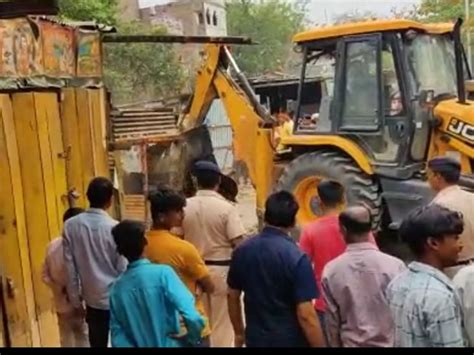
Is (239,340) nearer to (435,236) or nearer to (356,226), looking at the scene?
(356,226)

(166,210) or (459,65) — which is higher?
(459,65)

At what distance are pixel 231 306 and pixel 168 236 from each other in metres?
0.55

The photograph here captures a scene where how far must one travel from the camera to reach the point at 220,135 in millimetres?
19688

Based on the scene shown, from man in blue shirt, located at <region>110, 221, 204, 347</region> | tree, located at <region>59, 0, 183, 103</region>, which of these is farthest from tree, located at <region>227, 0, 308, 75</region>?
man in blue shirt, located at <region>110, 221, 204, 347</region>

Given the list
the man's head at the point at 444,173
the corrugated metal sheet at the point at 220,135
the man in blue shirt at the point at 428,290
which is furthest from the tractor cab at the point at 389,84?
the corrugated metal sheet at the point at 220,135

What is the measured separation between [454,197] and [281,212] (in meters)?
1.61

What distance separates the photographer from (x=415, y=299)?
10.6 ft

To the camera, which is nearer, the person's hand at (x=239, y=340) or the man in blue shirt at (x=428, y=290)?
the man in blue shirt at (x=428, y=290)

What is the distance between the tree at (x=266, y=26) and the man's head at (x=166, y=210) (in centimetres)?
3677

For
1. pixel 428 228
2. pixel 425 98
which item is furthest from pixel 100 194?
pixel 425 98

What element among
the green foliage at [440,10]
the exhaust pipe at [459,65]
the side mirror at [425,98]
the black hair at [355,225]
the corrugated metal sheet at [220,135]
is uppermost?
the green foliage at [440,10]

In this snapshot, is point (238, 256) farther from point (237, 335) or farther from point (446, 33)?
point (446, 33)

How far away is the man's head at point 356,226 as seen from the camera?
412 cm

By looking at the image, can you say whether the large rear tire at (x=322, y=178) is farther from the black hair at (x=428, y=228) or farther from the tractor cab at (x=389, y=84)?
the black hair at (x=428, y=228)
